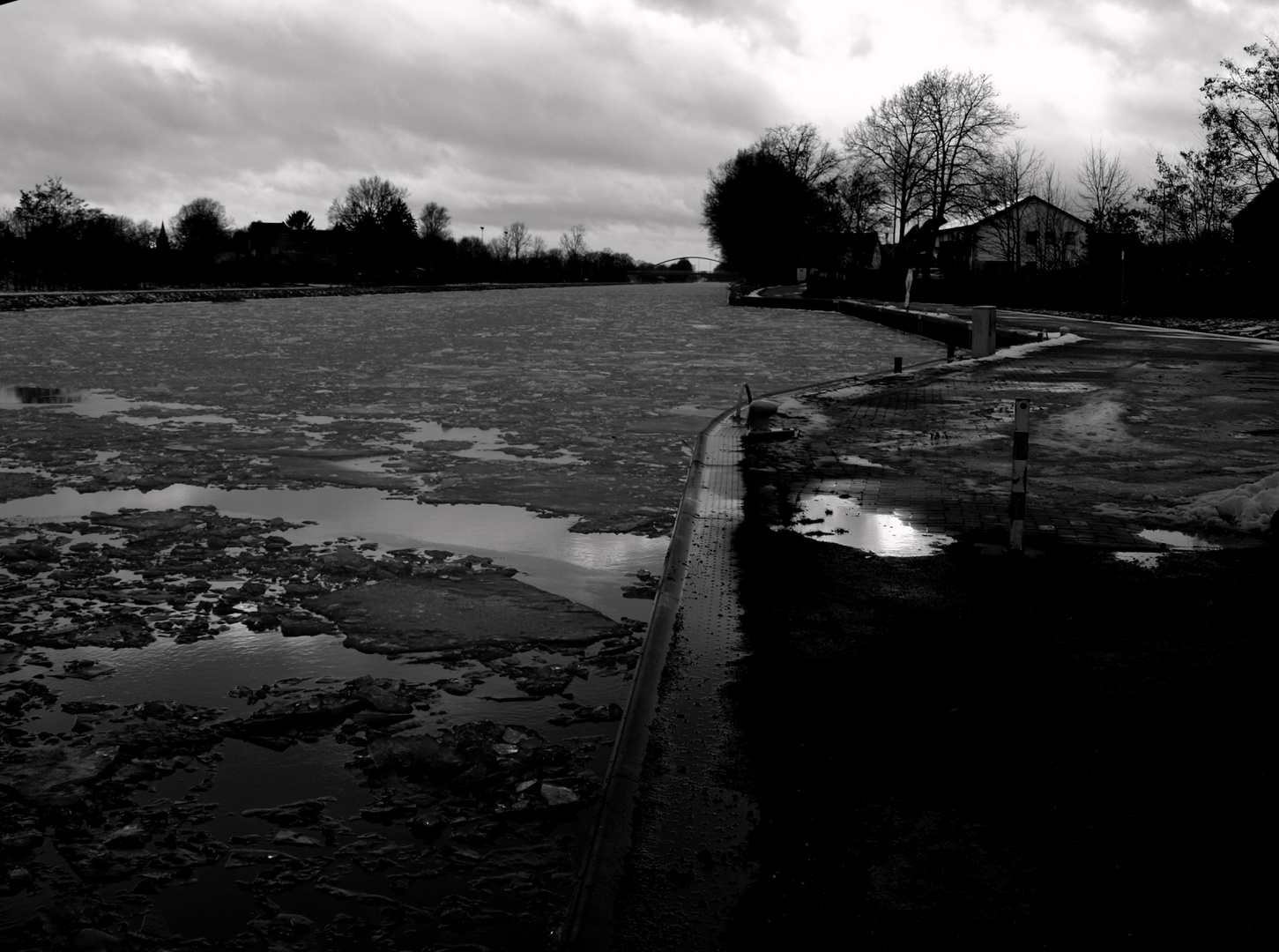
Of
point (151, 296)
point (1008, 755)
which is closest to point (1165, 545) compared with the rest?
point (1008, 755)

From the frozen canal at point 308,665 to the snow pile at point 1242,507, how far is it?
156 inches

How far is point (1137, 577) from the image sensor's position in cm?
697

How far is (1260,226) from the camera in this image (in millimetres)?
39594

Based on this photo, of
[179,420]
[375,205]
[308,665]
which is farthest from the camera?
[375,205]

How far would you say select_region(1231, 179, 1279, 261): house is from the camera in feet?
124

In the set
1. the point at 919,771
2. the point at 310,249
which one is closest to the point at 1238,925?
the point at 919,771

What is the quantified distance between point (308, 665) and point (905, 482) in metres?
5.98

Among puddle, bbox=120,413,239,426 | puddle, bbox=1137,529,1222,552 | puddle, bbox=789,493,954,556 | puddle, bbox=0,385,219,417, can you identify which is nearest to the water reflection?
puddle, bbox=0,385,219,417

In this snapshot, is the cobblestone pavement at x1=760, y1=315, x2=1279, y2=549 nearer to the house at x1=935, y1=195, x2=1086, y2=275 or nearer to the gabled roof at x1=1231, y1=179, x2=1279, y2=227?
the gabled roof at x1=1231, y1=179, x2=1279, y2=227

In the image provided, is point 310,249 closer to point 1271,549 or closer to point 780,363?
point 780,363

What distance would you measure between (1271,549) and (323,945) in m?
6.53

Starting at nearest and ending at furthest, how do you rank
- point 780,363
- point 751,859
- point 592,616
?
point 751,859 < point 592,616 < point 780,363

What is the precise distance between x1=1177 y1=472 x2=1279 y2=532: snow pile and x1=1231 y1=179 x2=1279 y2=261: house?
33281 millimetres

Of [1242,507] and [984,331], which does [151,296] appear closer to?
[984,331]
